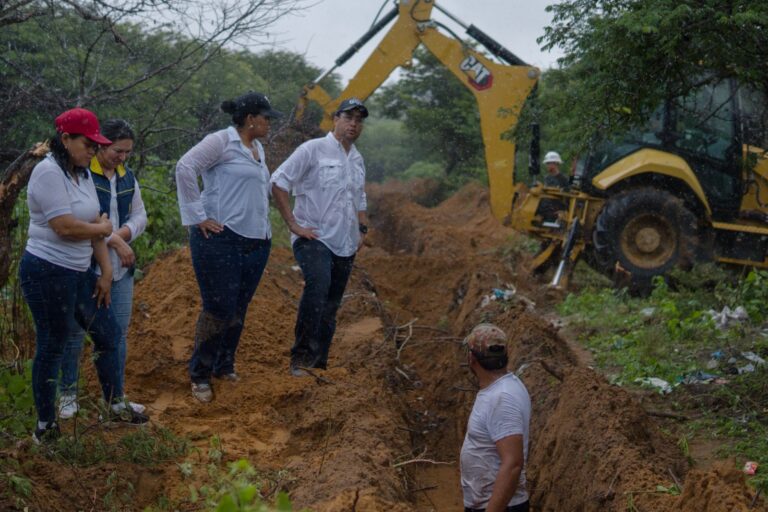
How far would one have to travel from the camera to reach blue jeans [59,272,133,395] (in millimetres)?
5223

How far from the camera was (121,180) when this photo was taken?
5.46 meters

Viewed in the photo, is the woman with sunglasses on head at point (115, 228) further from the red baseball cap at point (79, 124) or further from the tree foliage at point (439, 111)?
the tree foliage at point (439, 111)

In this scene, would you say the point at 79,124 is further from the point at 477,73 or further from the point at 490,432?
the point at 477,73

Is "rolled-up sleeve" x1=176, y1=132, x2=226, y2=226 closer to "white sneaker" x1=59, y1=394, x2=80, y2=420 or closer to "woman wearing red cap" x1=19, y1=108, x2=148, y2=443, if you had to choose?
"woman wearing red cap" x1=19, y1=108, x2=148, y2=443

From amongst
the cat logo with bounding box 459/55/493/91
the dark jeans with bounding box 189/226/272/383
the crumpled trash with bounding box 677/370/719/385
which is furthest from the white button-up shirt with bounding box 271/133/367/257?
the cat logo with bounding box 459/55/493/91

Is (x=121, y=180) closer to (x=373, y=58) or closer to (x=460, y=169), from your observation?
(x=373, y=58)

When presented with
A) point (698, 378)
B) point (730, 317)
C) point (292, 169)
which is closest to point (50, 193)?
point (292, 169)

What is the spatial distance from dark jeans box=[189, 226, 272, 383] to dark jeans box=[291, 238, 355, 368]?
1.46 feet

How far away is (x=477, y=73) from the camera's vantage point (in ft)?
44.8

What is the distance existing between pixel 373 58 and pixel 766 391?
8.76 metres

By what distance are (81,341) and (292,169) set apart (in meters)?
2.06

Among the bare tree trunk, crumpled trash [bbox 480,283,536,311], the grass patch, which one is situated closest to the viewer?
the bare tree trunk

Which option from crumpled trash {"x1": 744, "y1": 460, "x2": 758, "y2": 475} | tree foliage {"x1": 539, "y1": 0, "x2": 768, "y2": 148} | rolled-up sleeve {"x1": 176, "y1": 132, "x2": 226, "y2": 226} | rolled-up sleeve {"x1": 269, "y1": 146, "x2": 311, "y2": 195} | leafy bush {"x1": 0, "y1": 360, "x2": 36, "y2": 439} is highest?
tree foliage {"x1": 539, "y1": 0, "x2": 768, "y2": 148}

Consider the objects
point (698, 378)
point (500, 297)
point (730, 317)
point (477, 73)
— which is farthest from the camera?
point (477, 73)
